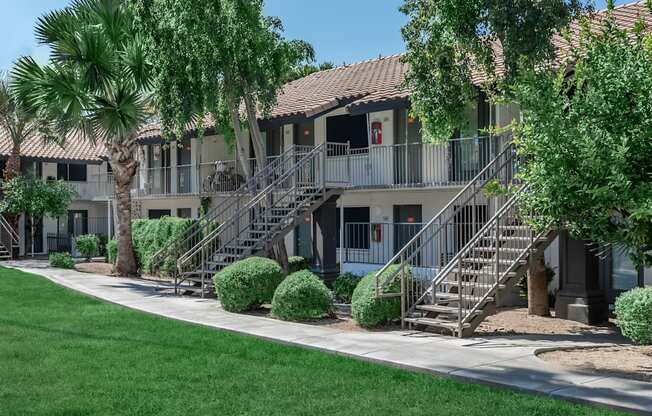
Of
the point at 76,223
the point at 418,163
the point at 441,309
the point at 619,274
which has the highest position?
the point at 418,163

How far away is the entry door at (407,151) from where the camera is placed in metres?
19.6

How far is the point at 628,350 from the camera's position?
34.9 feet

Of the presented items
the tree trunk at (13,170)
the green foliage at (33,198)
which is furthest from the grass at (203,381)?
the tree trunk at (13,170)

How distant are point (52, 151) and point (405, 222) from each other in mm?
22378

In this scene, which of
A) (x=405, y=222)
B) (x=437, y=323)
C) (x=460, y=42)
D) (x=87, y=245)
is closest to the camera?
(x=437, y=323)

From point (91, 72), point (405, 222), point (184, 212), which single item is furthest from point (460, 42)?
point (184, 212)

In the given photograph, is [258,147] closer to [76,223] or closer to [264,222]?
[264,222]

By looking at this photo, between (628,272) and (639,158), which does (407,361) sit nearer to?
(639,158)

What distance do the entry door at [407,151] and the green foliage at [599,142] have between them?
32.8 ft

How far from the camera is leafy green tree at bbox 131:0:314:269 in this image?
16625mm

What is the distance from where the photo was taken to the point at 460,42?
1272 cm

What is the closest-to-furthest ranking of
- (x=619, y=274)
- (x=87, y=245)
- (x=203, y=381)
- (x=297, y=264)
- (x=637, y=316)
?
(x=203, y=381) < (x=637, y=316) < (x=619, y=274) < (x=297, y=264) < (x=87, y=245)

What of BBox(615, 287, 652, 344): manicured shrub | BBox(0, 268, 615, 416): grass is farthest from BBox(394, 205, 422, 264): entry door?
BBox(0, 268, 615, 416): grass

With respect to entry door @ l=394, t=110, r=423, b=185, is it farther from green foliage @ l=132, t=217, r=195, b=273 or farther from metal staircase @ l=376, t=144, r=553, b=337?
green foliage @ l=132, t=217, r=195, b=273
